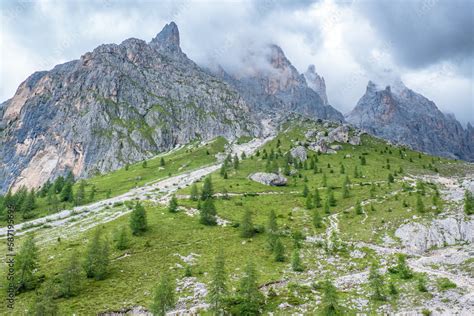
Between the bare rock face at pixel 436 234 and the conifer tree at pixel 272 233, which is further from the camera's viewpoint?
the conifer tree at pixel 272 233

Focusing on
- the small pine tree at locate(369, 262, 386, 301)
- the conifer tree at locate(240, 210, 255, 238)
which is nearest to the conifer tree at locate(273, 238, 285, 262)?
the conifer tree at locate(240, 210, 255, 238)

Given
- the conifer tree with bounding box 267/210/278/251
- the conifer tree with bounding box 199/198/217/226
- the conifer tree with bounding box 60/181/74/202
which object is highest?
the conifer tree with bounding box 60/181/74/202

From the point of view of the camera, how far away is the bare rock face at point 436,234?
229 feet

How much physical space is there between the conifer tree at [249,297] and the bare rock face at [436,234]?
3715 centimetres

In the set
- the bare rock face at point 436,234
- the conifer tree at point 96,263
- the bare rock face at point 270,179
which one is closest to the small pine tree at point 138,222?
the conifer tree at point 96,263

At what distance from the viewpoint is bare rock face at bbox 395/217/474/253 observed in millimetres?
69750

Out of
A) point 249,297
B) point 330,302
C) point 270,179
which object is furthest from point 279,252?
point 270,179

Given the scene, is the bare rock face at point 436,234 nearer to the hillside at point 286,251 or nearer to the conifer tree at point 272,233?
the hillside at point 286,251

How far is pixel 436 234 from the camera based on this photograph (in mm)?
72250

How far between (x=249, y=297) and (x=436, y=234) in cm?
4586

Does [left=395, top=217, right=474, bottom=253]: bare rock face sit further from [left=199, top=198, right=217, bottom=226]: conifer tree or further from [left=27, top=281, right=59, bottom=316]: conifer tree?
[left=27, top=281, right=59, bottom=316]: conifer tree

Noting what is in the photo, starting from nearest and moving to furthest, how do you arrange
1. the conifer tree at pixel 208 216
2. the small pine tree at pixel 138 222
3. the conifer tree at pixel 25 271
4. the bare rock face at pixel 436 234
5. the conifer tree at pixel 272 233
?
the conifer tree at pixel 25 271 → the bare rock face at pixel 436 234 → the conifer tree at pixel 272 233 → the small pine tree at pixel 138 222 → the conifer tree at pixel 208 216

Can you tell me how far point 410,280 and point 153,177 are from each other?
162 m

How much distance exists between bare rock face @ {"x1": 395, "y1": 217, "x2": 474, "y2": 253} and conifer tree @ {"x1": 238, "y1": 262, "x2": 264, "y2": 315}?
37.1 meters
